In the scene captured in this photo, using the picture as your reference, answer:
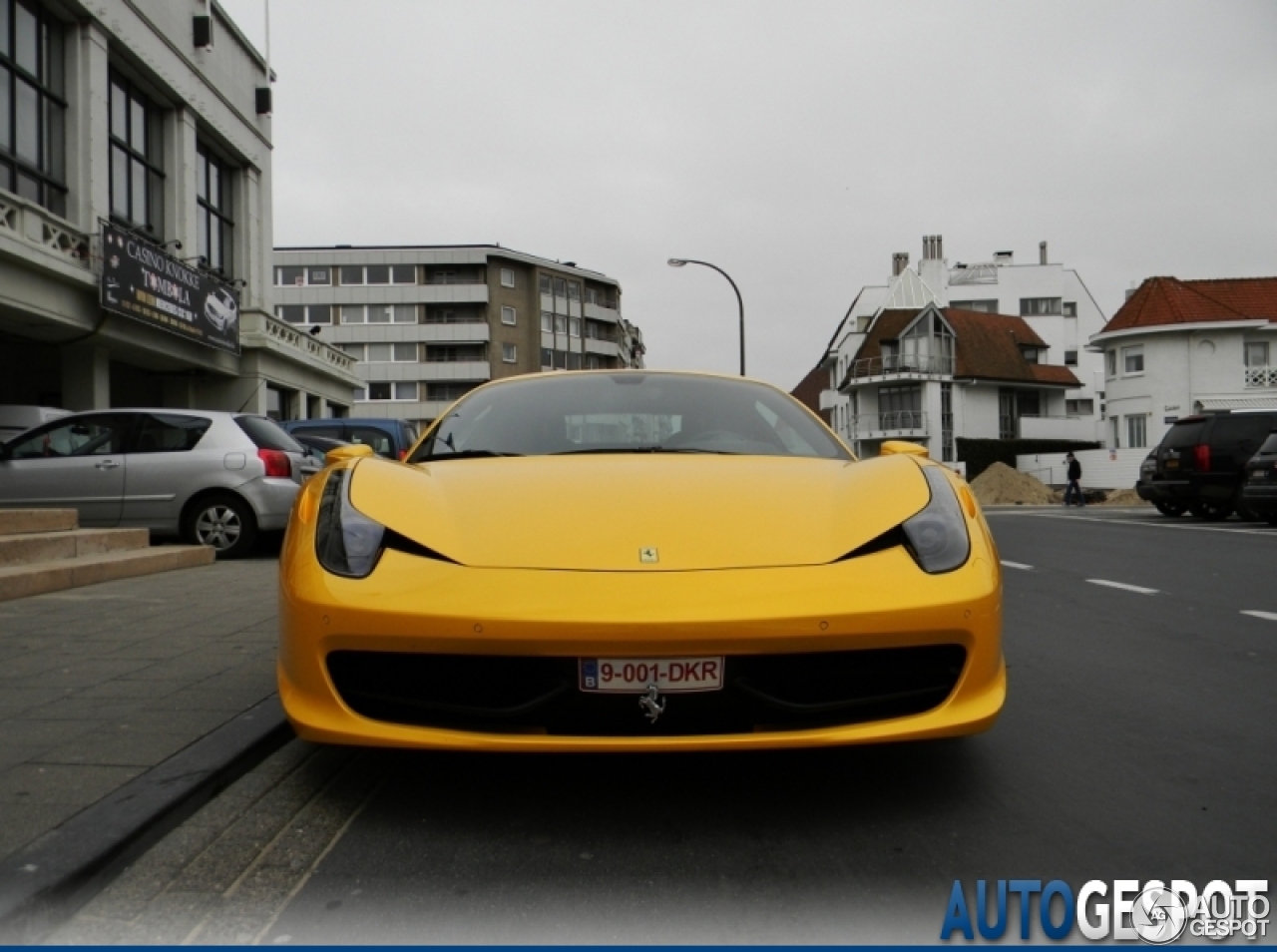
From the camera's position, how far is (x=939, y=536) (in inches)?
114

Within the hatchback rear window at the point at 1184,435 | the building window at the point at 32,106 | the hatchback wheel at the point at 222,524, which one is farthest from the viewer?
the building window at the point at 32,106

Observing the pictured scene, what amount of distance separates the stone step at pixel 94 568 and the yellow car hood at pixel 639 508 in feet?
14.9

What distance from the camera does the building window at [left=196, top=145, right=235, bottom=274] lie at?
27.1 metres

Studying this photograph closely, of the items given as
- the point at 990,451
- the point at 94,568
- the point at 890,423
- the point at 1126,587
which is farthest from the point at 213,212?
the point at 990,451

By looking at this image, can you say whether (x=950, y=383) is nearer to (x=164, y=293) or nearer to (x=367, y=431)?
(x=164, y=293)

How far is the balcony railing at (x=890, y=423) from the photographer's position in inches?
2195

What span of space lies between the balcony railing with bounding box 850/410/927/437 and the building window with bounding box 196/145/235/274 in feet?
120

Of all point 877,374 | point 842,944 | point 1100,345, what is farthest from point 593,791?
point 877,374

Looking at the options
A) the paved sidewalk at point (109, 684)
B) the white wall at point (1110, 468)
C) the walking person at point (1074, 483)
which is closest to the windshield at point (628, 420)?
the paved sidewalk at point (109, 684)

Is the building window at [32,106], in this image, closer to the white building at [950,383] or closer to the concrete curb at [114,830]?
the concrete curb at [114,830]

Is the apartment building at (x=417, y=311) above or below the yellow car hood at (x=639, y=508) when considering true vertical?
above

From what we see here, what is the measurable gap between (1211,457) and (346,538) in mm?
17441

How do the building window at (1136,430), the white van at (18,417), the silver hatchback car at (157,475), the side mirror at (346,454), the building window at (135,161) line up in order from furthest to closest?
1. the building window at (1136,430)
2. the building window at (135,161)
3. the white van at (18,417)
4. the silver hatchback car at (157,475)
5. the side mirror at (346,454)

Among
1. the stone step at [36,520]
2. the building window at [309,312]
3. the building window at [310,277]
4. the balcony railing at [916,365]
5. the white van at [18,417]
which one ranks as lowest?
the stone step at [36,520]
